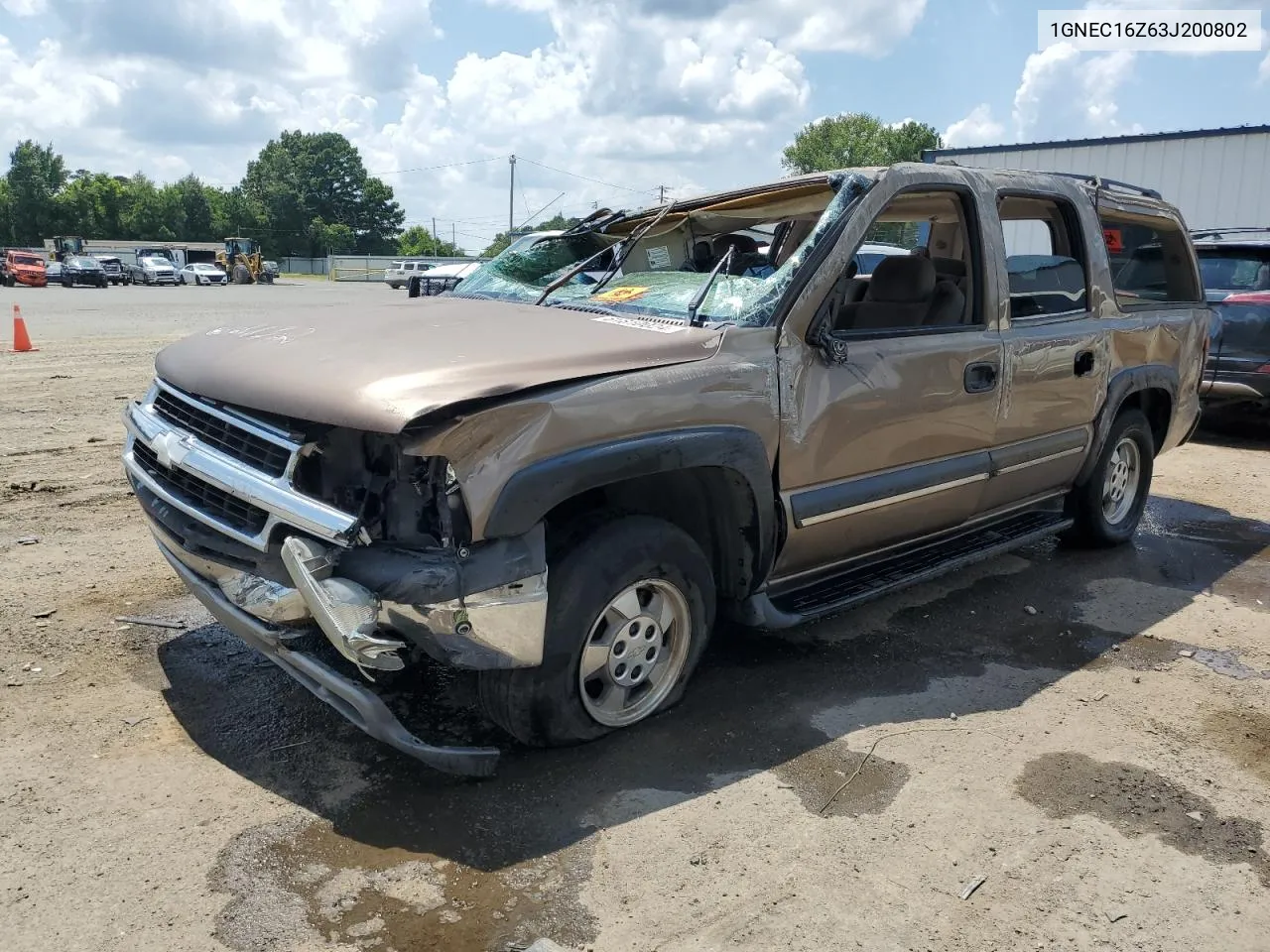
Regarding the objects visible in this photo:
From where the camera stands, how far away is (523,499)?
274 cm

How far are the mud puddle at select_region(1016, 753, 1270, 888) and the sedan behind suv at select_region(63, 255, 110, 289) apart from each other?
47.7 meters

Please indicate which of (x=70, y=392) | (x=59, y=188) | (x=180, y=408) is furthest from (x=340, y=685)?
(x=59, y=188)

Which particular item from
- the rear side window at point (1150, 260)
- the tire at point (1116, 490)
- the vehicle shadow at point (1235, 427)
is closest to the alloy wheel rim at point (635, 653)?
the tire at point (1116, 490)

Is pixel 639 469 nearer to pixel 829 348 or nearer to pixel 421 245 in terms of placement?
pixel 829 348

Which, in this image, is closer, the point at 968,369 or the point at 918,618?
the point at 968,369

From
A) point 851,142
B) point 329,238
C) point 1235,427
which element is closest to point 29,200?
point 329,238

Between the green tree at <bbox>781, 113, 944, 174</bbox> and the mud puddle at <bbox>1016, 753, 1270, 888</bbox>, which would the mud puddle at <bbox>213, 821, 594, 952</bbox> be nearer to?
the mud puddle at <bbox>1016, 753, 1270, 888</bbox>

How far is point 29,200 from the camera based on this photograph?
73.9 metres

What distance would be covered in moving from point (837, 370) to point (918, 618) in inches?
61.3

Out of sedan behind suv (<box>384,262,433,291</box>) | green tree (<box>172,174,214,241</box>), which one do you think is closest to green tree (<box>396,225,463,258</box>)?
green tree (<box>172,174,214,241</box>)

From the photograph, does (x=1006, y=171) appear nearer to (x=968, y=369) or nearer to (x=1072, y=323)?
(x=1072, y=323)

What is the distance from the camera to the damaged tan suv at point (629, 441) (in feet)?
8.98

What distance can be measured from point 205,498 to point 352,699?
899 mm

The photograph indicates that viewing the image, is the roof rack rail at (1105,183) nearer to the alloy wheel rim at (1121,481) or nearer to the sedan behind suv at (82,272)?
the alloy wheel rim at (1121,481)
